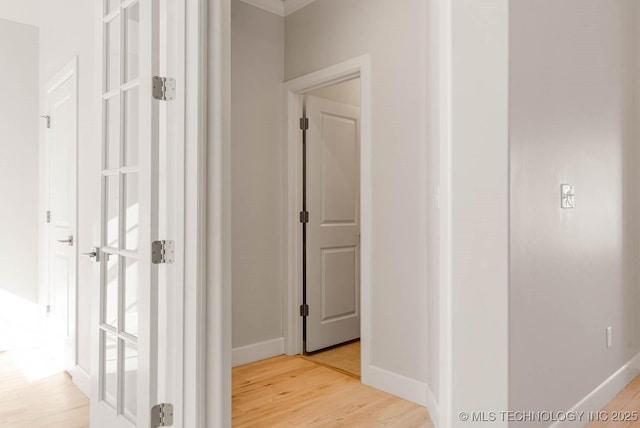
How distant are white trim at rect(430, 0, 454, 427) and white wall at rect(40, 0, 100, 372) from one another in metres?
1.61

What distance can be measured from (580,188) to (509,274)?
907mm

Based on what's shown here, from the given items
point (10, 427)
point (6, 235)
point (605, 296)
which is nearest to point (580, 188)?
point (605, 296)

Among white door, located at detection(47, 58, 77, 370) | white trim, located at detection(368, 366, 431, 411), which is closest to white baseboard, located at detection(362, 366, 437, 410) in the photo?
white trim, located at detection(368, 366, 431, 411)

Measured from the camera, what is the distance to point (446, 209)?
5.24 ft

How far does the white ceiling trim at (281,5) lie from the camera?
3408 mm

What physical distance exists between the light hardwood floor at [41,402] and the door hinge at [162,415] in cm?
81

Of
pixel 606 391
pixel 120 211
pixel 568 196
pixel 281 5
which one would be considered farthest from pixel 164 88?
pixel 606 391

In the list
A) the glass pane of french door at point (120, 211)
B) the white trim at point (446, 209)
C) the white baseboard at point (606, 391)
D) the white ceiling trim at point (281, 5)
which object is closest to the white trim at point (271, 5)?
the white ceiling trim at point (281, 5)

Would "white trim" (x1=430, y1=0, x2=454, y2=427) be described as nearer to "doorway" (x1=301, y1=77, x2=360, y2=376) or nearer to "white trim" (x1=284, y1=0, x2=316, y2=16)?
"doorway" (x1=301, y1=77, x2=360, y2=376)

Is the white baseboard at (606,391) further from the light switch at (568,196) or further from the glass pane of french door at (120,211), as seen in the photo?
the glass pane of french door at (120,211)

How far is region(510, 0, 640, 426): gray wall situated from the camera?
5.46 ft

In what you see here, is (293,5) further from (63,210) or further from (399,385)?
(399,385)

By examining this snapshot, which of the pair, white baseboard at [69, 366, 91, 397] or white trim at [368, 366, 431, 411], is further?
white baseboard at [69, 366, 91, 397]

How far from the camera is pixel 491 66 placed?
153cm
